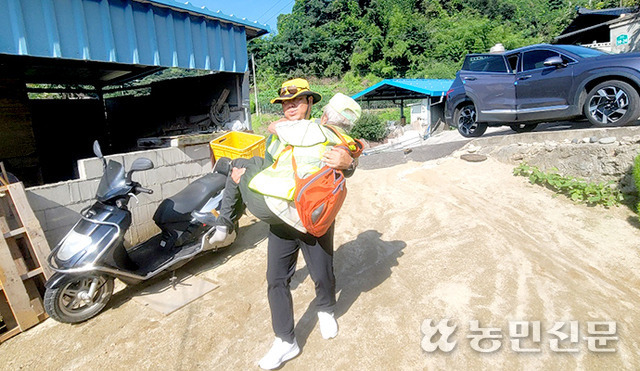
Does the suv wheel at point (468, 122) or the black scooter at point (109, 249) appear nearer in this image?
the black scooter at point (109, 249)

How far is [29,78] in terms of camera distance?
8047mm

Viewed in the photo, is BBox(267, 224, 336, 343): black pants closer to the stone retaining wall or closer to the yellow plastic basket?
the yellow plastic basket

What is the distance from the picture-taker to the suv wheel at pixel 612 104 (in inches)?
195

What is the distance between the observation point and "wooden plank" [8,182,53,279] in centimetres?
322

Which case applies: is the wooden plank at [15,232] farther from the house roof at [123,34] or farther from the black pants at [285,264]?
the black pants at [285,264]

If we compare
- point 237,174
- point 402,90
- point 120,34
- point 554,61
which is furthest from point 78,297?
point 402,90

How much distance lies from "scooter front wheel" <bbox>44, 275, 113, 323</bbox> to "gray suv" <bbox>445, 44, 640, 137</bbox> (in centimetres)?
653

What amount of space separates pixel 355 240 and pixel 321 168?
2.36 meters

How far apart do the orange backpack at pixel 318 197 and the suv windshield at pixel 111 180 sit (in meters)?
1.92

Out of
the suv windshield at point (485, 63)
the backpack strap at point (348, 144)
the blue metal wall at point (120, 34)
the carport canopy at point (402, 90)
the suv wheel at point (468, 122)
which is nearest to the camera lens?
the backpack strap at point (348, 144)

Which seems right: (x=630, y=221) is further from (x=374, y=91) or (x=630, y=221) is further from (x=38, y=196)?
(x=374, y=91)

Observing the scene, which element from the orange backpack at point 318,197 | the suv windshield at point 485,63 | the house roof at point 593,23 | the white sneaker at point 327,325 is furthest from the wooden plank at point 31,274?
the house roof at point 593,23

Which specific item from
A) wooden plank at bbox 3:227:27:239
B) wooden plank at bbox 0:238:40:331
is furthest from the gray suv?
wooden plank at bbox 0:238:40:331

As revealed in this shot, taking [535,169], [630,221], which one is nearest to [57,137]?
[535,169]
